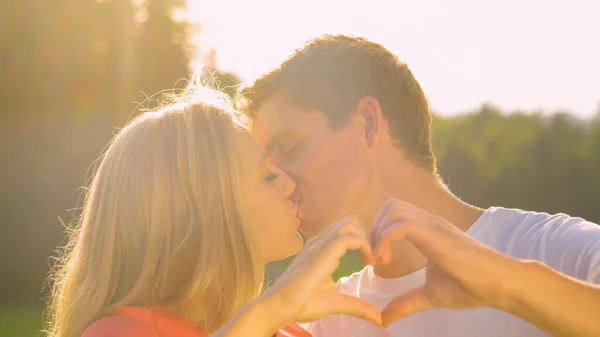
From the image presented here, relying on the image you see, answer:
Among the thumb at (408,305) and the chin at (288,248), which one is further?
the chin at (288,248)

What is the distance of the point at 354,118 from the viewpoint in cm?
411

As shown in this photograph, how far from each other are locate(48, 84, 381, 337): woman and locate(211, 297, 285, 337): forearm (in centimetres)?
78

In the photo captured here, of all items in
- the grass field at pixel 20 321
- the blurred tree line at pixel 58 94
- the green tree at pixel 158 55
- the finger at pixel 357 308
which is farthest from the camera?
the green tree at pixel 158 55

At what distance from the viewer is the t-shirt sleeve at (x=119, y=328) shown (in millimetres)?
3061

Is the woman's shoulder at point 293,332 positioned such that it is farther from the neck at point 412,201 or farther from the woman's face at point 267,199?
the neck at point 412,201

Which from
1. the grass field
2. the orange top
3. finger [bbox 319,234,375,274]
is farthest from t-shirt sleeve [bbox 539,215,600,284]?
the grass field

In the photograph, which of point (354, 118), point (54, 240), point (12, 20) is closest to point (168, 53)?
point (12, 20)

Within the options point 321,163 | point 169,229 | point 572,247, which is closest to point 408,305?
point 572,247

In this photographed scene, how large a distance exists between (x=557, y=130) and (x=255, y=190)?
20.2 metres

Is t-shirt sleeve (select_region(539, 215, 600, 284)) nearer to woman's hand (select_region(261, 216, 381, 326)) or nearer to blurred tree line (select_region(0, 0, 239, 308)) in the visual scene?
woman's hand (select_region(261, 216, 381, 326))

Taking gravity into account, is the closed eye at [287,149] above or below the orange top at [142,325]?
above

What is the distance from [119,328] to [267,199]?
108 centimetres

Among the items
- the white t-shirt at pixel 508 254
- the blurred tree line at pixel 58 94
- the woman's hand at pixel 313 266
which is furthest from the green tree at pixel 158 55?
the woman's hand at pixel 313 266

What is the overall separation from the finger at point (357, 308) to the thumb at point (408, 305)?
0.25ft
